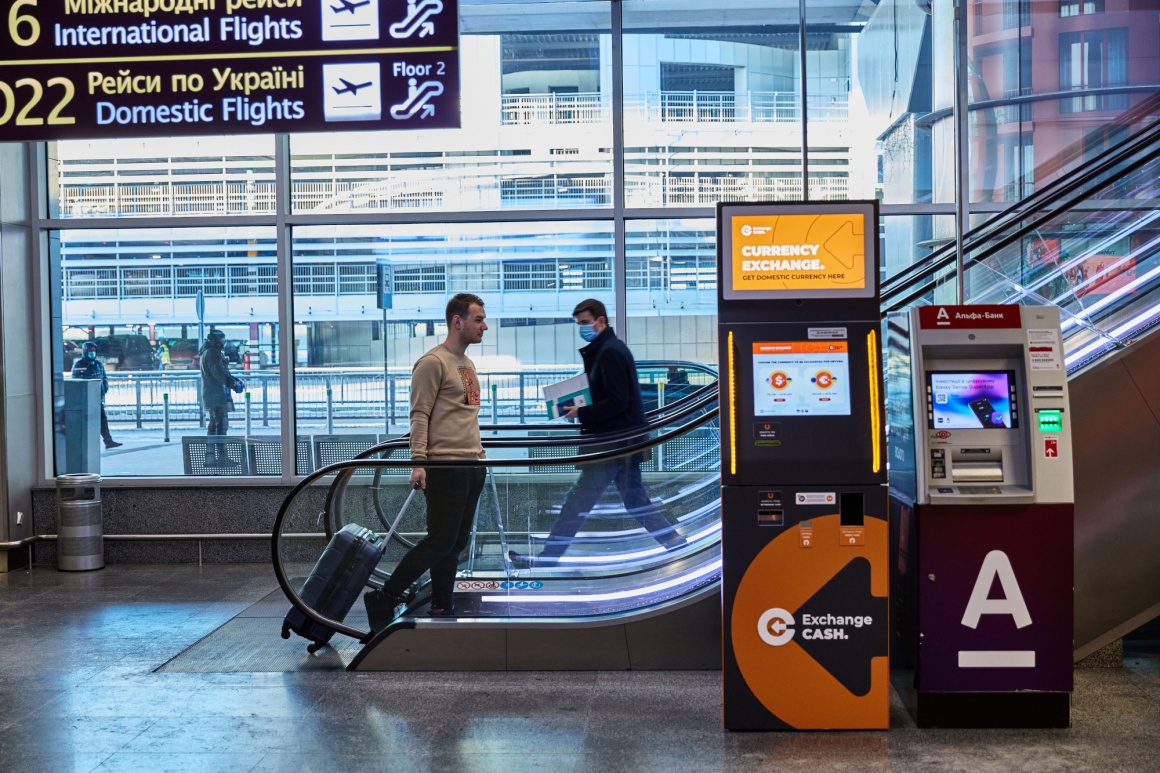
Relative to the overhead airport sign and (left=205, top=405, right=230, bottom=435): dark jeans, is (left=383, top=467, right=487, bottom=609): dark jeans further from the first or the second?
(left=205, top=405, right=230, bottom=435): dark jeans

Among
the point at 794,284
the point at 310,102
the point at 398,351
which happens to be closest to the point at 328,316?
A: the point at 398,351

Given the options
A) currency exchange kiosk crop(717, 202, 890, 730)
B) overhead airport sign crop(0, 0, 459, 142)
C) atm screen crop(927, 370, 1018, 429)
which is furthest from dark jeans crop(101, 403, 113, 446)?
atm screen crop(927, 370, 1018, 429)

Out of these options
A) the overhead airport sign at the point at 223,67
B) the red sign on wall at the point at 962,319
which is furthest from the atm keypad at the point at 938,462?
the overhead airport sign at the point at 223,67

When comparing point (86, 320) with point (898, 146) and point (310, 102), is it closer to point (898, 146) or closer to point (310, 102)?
point (310, 102)

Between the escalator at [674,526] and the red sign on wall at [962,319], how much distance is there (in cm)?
77

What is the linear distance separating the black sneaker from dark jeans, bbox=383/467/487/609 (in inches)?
5.3

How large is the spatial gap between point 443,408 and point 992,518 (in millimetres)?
2600

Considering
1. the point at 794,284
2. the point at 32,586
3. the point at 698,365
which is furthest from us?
the point at 698,365

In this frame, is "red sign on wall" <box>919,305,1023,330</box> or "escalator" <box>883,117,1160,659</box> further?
"escalator" <box>883,117,1160,659</box>

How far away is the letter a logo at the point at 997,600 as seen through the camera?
4.48 meters

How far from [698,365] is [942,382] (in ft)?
13.3

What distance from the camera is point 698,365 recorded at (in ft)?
28.1

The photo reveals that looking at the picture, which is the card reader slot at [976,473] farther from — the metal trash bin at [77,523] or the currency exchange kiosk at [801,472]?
the metal trash bin at [77,523]

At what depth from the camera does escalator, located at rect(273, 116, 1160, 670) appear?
5.12 meters
